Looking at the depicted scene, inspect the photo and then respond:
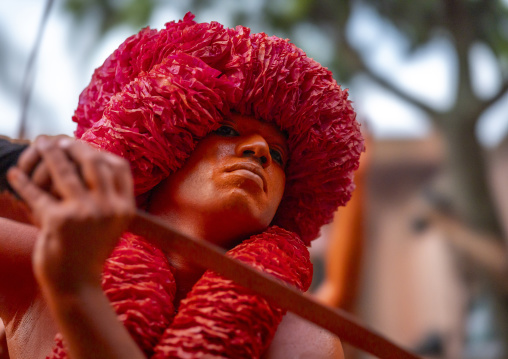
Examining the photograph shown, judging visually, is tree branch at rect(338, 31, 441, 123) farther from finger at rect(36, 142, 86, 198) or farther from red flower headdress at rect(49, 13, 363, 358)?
finger at rect(36, 142, 86, 198)

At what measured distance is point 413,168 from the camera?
7.62m

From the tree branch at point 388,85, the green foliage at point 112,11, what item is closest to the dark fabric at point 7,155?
the tree branch at point 388,85

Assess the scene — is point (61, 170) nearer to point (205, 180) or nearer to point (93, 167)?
point (93, 167)

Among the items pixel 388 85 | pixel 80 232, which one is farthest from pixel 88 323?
pixel 388 85

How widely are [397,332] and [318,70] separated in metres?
6.26

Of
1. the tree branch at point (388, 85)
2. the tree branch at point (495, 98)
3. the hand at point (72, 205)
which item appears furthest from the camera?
the tree branch at point (388, 85)

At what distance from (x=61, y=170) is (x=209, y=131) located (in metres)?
0.39

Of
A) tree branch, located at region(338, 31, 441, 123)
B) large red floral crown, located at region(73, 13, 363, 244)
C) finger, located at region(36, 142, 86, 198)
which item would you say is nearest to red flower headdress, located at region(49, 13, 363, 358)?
large red floral crown, located at region(73, 13, 363, 244)

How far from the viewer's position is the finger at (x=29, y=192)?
2.36 ft

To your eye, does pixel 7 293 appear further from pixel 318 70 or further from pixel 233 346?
pixel 318 70

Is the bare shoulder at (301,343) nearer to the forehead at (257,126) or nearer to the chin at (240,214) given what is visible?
the chin at (240,214)

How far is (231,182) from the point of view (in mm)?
1035

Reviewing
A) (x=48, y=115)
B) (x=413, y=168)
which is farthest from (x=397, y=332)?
(x=48, y=115)

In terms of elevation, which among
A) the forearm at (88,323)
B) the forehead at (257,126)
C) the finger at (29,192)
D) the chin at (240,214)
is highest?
the forehead at (257,126)
